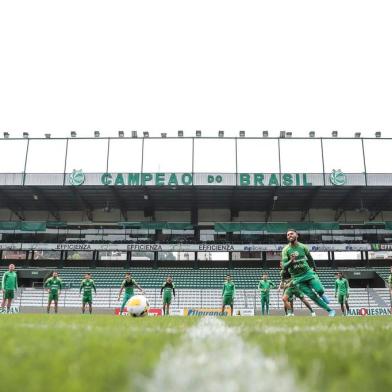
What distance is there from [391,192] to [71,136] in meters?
29.7

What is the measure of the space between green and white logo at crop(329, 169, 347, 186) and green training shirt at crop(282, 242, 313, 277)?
24743 mm

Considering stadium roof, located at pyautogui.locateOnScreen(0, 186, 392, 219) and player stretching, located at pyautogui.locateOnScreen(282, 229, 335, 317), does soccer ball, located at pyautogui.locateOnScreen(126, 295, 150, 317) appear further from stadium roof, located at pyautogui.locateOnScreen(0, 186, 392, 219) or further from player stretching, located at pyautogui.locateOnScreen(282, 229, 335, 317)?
stadium roof, located at pyautogui.locateOnScreen(0, 186, 392, 219)

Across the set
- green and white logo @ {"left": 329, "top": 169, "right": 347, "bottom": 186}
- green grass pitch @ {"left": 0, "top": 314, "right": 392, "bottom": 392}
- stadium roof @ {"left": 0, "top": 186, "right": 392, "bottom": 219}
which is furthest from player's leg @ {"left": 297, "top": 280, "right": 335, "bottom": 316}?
green and white logo @ {"left": 329, "top": 169, "right": 347, "bottom": 186}

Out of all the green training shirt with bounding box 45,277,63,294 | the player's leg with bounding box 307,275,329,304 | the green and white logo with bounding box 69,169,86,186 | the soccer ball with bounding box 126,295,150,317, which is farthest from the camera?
the green and white logo with bounding box 69,169,86,186

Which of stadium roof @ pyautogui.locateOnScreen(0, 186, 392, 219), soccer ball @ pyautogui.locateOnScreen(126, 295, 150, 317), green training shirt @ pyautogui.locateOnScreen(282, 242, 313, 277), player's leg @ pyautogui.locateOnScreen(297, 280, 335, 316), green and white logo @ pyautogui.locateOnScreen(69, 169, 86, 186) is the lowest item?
soccer ball @ pyautogui.locateOnScreen(126, 295, 150, 317)

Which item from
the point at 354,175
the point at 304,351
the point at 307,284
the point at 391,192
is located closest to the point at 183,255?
the point at 354,175

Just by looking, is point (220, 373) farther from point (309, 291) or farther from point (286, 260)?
point (309, 291)

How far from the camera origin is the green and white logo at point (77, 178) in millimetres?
33969

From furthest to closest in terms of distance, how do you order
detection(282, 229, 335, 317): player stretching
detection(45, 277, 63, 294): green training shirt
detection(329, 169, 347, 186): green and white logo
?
detection(329, 169, 347, 186): green and white logo < detection(45, 277, 63, 294): green training shirt < detection(282, 229, 335, 317): player stretching

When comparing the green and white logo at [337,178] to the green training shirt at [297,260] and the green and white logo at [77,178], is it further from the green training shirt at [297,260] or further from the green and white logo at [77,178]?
the green training shirt at [297,260]

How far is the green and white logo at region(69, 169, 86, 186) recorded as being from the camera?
1337 inches

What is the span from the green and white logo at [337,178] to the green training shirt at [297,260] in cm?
2474

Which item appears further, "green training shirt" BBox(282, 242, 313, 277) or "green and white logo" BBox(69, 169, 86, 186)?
"green and white logo" BBox(69, 169, 86, 186)

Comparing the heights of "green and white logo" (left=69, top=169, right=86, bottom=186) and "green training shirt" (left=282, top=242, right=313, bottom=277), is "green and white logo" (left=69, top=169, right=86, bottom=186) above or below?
above
